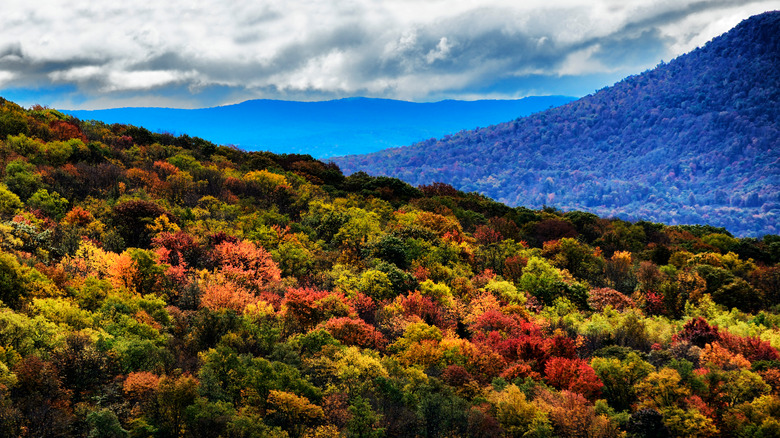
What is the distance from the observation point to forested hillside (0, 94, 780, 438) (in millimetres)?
14242

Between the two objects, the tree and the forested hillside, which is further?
the tree

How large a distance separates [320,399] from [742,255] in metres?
59.6

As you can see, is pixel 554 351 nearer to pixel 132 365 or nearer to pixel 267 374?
pixel 267 374

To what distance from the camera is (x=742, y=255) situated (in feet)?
185

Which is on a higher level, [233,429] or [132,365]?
[132,365]

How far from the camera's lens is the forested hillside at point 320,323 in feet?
46.7

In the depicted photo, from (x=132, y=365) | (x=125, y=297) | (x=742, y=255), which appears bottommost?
(x=132, y=365)

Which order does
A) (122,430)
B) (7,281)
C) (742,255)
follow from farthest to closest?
(742,255)
(7,281)
(122,430)

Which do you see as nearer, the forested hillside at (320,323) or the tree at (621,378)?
the forested hillside at (320,323)

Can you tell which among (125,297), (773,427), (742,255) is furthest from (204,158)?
(742,255)

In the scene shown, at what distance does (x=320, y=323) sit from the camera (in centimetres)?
2216

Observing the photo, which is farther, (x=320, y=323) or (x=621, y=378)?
(x=320, y=323)

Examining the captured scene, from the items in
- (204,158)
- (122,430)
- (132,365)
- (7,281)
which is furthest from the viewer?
(204,158)

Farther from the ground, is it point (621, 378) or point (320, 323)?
point (320, 323)
